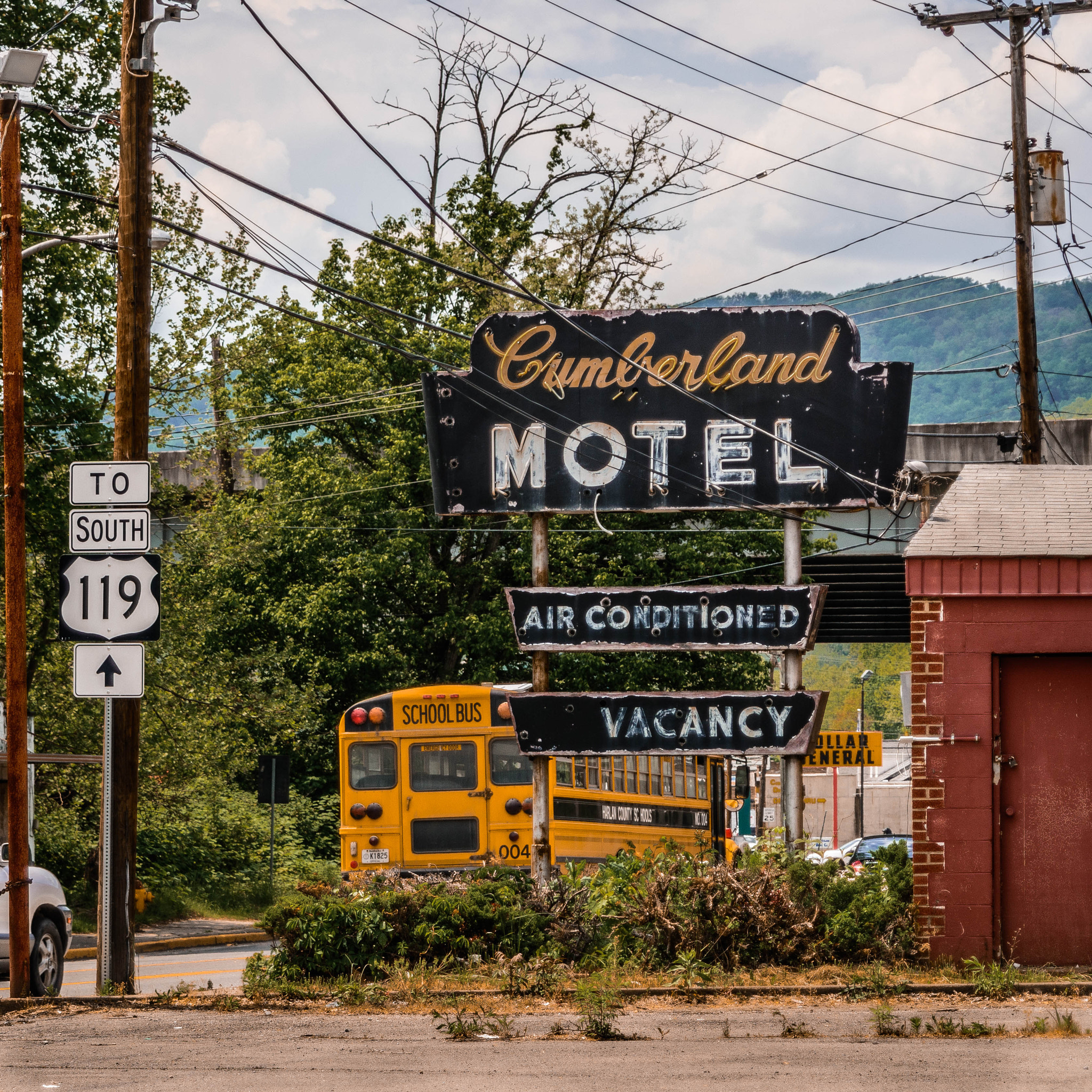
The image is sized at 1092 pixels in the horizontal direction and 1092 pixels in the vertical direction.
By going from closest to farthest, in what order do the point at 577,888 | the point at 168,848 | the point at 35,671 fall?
the point at 577,888 < the point at 35,671 < the point at 168,848

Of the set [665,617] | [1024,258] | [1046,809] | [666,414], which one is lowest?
[1046,809]

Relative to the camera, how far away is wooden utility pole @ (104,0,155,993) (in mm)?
13039

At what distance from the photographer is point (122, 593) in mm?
12453

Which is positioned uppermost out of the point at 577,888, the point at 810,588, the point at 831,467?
the point at 831,467

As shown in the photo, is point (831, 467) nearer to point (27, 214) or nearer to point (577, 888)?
point (577, 888)

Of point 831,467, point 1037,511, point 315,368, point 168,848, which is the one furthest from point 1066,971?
point 315,368

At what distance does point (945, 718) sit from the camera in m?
12.3

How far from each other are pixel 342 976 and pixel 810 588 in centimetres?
586

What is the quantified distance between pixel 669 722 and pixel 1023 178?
16057 mm

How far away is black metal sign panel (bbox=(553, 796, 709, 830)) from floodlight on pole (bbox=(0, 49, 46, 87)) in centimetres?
1103

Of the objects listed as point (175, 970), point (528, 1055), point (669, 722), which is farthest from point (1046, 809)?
point (175, 970)

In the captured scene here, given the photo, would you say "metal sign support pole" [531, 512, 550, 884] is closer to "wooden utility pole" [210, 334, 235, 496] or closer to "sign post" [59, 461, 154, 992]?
"sign post" [59, 461, 154, 992]

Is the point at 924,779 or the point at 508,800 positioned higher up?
the point at 924,779

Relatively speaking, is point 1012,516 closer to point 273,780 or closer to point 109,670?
point 109,670
